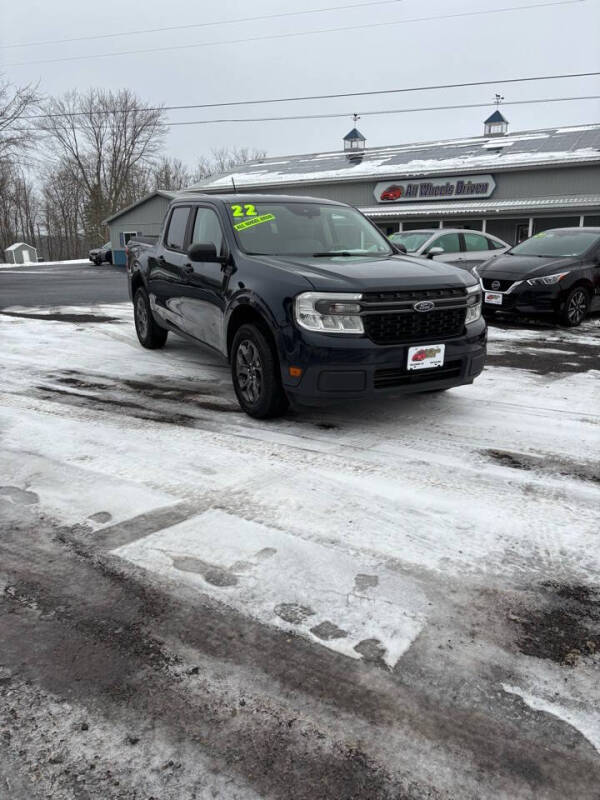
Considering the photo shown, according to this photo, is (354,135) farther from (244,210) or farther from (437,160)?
(244,210)

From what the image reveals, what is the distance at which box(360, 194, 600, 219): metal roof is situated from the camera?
23.3 meters

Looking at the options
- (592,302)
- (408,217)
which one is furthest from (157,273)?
(408,217)

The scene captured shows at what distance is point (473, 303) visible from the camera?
5180 millimetres

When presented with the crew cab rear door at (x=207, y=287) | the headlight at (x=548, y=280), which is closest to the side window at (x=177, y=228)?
the crew cab rear door at (x=207, y=287)

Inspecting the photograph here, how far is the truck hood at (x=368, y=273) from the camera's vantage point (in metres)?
4.61

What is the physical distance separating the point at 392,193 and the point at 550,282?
65.3 feet

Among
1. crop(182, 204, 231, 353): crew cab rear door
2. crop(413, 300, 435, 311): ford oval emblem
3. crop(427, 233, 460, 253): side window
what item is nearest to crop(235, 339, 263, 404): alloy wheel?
crop(182, 204, 231, 353): crew cab rear door

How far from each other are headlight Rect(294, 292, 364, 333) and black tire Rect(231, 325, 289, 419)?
47cm

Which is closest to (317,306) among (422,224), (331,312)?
(331,312)

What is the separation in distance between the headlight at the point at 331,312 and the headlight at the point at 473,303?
1.05m

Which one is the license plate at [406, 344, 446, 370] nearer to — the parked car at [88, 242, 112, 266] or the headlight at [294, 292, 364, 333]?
the headlight at [294, 292, 364, 333]

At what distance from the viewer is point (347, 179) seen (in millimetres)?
29156

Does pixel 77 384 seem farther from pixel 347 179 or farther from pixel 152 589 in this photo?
pixel 347 179

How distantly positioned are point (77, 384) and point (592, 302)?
8051 mm
